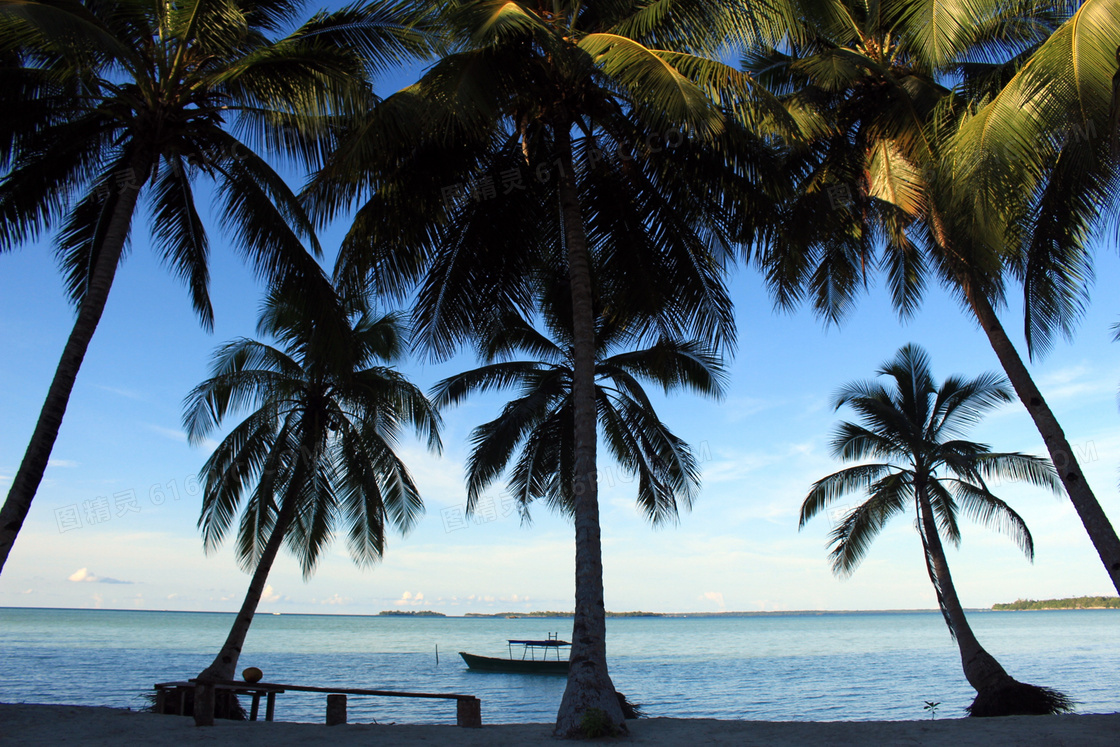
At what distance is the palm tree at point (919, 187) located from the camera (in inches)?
358

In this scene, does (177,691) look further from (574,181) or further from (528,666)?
(528,666)

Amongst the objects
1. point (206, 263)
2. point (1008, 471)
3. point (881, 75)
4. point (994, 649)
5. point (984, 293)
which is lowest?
point (994, 649)

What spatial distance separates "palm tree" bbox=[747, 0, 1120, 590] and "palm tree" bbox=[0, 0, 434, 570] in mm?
6806

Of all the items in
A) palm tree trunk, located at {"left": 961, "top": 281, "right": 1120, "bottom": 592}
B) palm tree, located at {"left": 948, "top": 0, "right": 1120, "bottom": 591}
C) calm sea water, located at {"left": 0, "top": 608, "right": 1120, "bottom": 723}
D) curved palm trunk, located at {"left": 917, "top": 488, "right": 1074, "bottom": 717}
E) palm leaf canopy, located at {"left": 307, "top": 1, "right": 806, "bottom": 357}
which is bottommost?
calm sea water, located at {"left": 0, "top": 608, "right": 1120, "bottom": 723}

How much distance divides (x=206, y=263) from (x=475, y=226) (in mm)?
4306

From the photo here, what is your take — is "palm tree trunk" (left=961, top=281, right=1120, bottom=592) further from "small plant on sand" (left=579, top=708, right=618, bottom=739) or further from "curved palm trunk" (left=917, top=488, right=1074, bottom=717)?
"small plant on sand" (left=579, top=708, right=618, bottom=739)

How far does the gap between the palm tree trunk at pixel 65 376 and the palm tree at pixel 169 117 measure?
2cm

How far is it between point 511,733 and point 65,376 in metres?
6.73

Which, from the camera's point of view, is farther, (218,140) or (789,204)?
(789,204)

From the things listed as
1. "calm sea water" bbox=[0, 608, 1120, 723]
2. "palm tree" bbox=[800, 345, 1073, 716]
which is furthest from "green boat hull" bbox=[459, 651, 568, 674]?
"palm tree" bbox=[800, 345, 1073, 716]

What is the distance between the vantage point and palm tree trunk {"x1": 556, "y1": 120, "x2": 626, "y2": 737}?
25.8ft

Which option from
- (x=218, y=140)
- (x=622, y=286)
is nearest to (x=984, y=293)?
(x=622, y=286)

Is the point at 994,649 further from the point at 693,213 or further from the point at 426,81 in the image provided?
the point at 426,81

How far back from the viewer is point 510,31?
8203mm
